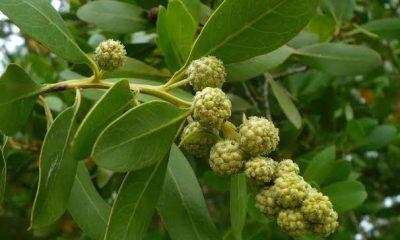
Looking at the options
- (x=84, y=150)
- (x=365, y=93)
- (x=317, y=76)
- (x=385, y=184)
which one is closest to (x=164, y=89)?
(x=84, y=150)

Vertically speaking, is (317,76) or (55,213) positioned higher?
(55,213)

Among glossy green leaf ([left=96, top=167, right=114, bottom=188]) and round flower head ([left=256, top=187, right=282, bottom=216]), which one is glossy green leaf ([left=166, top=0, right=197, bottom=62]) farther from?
glossy green leaf ([left=96, top=167, right=114, bottom=188])

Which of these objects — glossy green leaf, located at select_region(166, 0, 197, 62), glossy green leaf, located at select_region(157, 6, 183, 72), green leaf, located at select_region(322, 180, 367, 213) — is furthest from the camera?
green leaf, located at select_region(322, 180, 367, 213)

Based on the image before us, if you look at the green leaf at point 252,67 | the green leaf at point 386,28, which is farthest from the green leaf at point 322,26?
the green leaf at point 252,67

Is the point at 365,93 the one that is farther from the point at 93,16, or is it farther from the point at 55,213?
the point at 55,213

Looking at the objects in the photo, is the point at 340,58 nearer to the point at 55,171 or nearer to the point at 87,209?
the point at 87,209

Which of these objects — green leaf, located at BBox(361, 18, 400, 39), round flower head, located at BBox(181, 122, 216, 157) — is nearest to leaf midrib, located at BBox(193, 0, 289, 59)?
round flower head, located at BBox(181, 122, 216, 157)
